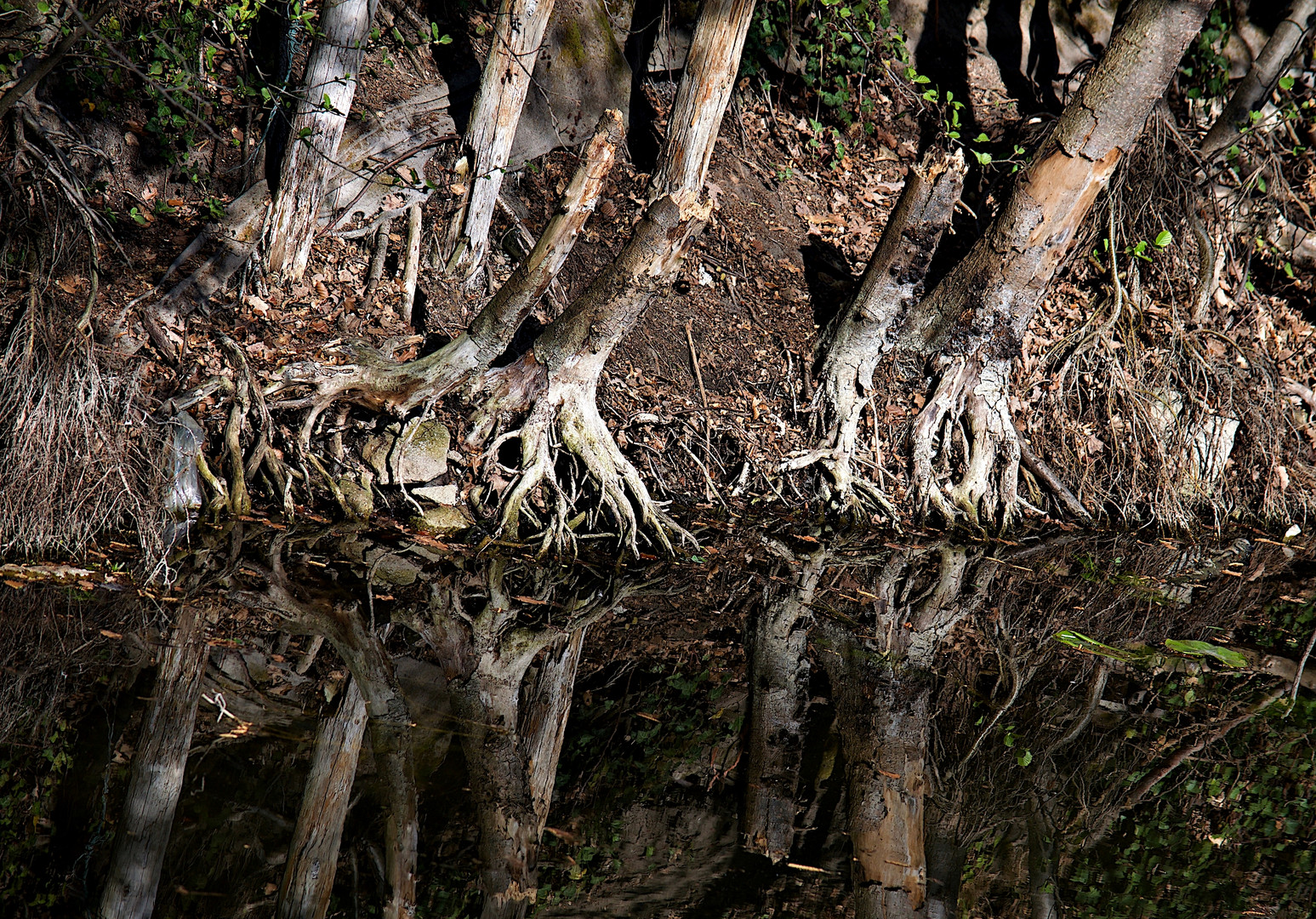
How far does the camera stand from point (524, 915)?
111 inches

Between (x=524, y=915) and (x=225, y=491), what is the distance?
3.60 meters

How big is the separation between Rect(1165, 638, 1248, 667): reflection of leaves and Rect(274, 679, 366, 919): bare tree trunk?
442 centimetres

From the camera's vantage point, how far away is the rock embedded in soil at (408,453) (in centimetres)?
608

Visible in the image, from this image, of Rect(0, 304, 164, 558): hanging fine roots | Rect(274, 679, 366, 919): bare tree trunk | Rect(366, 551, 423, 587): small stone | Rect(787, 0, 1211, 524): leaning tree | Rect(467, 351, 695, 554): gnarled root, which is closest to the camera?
Rect(274, 679, 366, 919): bare tree trunk

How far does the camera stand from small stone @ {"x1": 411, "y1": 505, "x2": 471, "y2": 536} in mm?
6008

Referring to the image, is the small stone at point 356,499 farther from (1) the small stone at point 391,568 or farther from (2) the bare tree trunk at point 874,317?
(2) the bare tree trunk at point 874,317

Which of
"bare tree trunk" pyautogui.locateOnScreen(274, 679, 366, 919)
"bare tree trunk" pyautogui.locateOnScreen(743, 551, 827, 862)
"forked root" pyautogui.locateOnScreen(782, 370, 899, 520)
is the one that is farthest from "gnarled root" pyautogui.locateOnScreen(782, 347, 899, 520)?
"bare tree trunk" pyautogui.locateOnScreen(274, 679, 366, 919)

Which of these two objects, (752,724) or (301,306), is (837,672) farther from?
(301,306)

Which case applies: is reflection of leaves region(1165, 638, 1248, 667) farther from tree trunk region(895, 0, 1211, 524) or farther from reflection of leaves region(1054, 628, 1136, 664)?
tree trunk region(895, 0, 1211, 524)

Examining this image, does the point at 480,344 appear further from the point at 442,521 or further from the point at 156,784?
the point at 156,784

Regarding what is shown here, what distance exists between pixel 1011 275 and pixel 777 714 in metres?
4.08

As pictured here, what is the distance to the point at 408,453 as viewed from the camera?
610 centimetres

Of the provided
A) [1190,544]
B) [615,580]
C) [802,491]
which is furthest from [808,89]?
[615,580]

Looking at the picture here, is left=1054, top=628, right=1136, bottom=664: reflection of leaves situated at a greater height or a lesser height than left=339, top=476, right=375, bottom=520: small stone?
lesser
